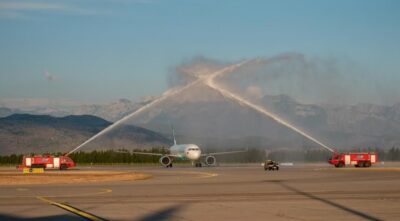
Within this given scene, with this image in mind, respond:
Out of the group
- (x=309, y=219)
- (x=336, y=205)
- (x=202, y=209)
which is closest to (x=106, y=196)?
(x=202, y=209)

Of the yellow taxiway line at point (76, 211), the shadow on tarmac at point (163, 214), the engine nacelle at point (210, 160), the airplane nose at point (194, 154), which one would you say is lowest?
the yellow taxiway line at point (76, 211)

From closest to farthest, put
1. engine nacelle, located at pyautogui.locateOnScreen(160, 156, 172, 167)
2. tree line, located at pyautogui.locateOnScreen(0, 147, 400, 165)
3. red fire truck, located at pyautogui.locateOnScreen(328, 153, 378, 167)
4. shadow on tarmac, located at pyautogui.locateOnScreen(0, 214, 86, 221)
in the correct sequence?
shadow on tarmac, located at pyautogui.locateOnScreen(0, 214, 86, 221)
red fire truck, located at pyautogui.locateOnScreen(328, 153, 378, 167)
engine nacelle, located at pyautogui.locateOnScreen(160, 156, 172, 167)
tree line, located at pyautogui.locateOnScreen(0, 147, 400, 165)

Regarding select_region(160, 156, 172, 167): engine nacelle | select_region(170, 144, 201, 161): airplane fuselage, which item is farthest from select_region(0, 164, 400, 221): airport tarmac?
select_region(160, 156, 172, 167): engine nacelle

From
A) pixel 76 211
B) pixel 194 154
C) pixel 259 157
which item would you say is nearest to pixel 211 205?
pixel 76 211

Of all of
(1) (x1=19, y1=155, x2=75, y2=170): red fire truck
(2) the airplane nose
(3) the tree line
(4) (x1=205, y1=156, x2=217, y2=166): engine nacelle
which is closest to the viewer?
(1) (x1=19, y1=155, x2=75, y2=170): red fire truck

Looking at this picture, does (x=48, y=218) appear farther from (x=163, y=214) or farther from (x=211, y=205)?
(x=211, y=205)

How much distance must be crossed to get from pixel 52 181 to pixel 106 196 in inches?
927

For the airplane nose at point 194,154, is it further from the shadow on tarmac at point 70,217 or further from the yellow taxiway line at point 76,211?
the shadow on tarmac at point 70,217

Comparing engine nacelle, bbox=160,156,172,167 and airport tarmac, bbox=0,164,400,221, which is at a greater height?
engine nacelle, bbox=160,156,172,167

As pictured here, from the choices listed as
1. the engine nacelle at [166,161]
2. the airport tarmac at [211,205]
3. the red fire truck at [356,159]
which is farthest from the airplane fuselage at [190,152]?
the airport tarmac at [211,205]

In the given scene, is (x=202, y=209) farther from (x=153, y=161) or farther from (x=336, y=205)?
(x=153, y=161)

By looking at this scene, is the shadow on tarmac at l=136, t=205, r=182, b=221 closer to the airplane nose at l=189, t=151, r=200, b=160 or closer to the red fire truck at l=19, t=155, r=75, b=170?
the red fire truck at l=19, t=155, r=75, b=170

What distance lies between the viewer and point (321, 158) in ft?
533

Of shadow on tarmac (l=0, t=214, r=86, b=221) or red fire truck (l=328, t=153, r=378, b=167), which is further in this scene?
red fire truck (l=328, t=153, r=378, b=167)
